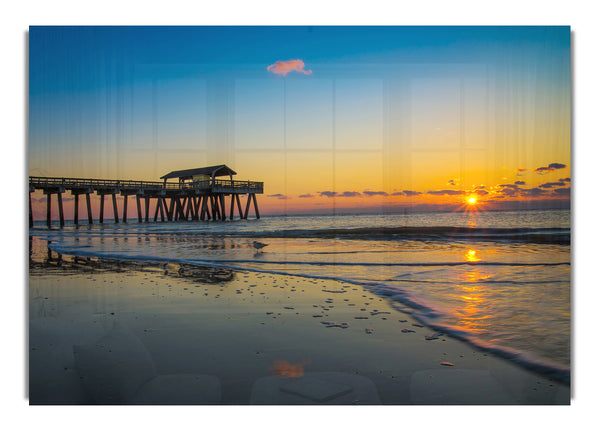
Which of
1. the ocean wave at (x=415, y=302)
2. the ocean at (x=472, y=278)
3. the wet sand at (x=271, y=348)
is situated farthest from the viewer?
the ocean at (x=472, y=278)

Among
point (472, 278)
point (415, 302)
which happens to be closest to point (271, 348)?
point (415, 302)

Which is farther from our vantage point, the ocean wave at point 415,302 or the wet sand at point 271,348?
the ocean wave at point 415,302

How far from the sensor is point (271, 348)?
3.27 meters

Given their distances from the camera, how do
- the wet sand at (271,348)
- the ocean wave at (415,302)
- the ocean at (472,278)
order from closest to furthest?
1. the wet sand at (271,348)
2. the ocean wave at (415,302)
3. the ocean at (472,278)

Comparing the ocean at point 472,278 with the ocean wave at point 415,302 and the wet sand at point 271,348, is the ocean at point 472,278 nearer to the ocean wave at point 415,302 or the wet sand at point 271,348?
the ocean wave at point 415,302

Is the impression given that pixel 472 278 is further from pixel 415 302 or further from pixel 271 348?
pixel 271 348

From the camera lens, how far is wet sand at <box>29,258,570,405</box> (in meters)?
2.81

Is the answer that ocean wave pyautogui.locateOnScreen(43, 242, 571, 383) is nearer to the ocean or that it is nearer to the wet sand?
the ocean

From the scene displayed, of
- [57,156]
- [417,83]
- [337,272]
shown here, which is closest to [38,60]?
[57,156]

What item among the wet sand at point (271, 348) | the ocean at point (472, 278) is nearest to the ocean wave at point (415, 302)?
the ocean at point (472, 278)

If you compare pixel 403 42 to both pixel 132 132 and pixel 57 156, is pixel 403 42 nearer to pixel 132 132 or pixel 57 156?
pixel 132 132

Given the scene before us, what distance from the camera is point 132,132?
16.5 ft

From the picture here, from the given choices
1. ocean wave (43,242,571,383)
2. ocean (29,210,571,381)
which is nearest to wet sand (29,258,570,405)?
ocean wave (43,242,571,383)

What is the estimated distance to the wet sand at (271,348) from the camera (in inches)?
111
